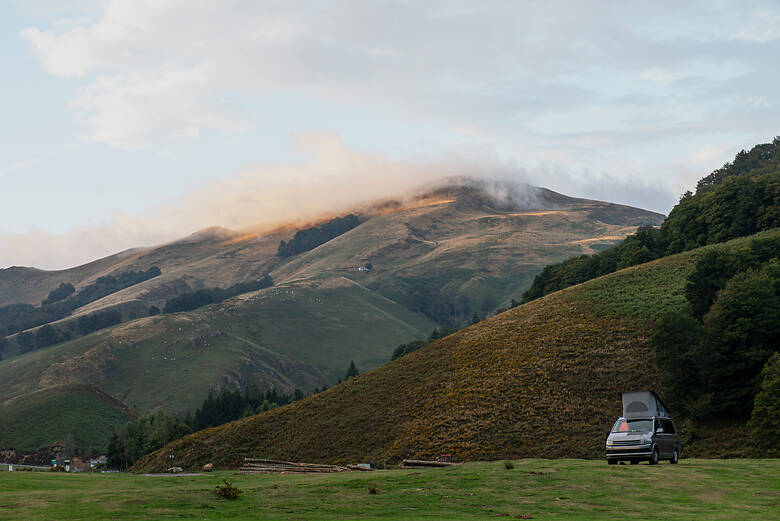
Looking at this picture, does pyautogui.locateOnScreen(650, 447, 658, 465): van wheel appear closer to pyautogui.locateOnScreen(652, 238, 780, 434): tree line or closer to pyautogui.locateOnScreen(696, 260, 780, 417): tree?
pyautogui.locateOnScreen(652, 238, 780, 434): tree line

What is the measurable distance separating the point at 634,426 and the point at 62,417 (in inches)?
6649

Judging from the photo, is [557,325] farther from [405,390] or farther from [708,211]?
[708,211]

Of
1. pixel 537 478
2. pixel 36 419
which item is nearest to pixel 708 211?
pixel 537 478

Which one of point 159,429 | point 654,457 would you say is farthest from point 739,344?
point 159,429

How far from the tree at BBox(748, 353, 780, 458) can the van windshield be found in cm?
2315

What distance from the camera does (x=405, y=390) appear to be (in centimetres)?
8356

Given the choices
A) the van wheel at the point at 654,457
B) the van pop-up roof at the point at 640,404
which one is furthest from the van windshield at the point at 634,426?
the van pop-up roof at the point at 640,404

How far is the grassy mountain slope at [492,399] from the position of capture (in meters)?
66.2

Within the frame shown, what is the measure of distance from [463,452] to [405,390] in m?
20.1

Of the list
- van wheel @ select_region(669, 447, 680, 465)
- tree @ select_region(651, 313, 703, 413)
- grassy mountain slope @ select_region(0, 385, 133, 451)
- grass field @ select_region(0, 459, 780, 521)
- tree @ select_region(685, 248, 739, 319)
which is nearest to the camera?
grass field @ select_region(0, 459, 780, 521)

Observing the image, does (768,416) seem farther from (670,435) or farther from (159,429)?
(159,429)

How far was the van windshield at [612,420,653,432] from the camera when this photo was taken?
33.9 m

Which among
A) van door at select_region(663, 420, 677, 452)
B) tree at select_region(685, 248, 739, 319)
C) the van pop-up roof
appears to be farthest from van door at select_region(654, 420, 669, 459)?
tree at select_region(685, 248, 739, 319)

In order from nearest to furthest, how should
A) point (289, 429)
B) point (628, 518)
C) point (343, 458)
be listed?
point (628, 518) → point (343, 458) → point (289, 429)
